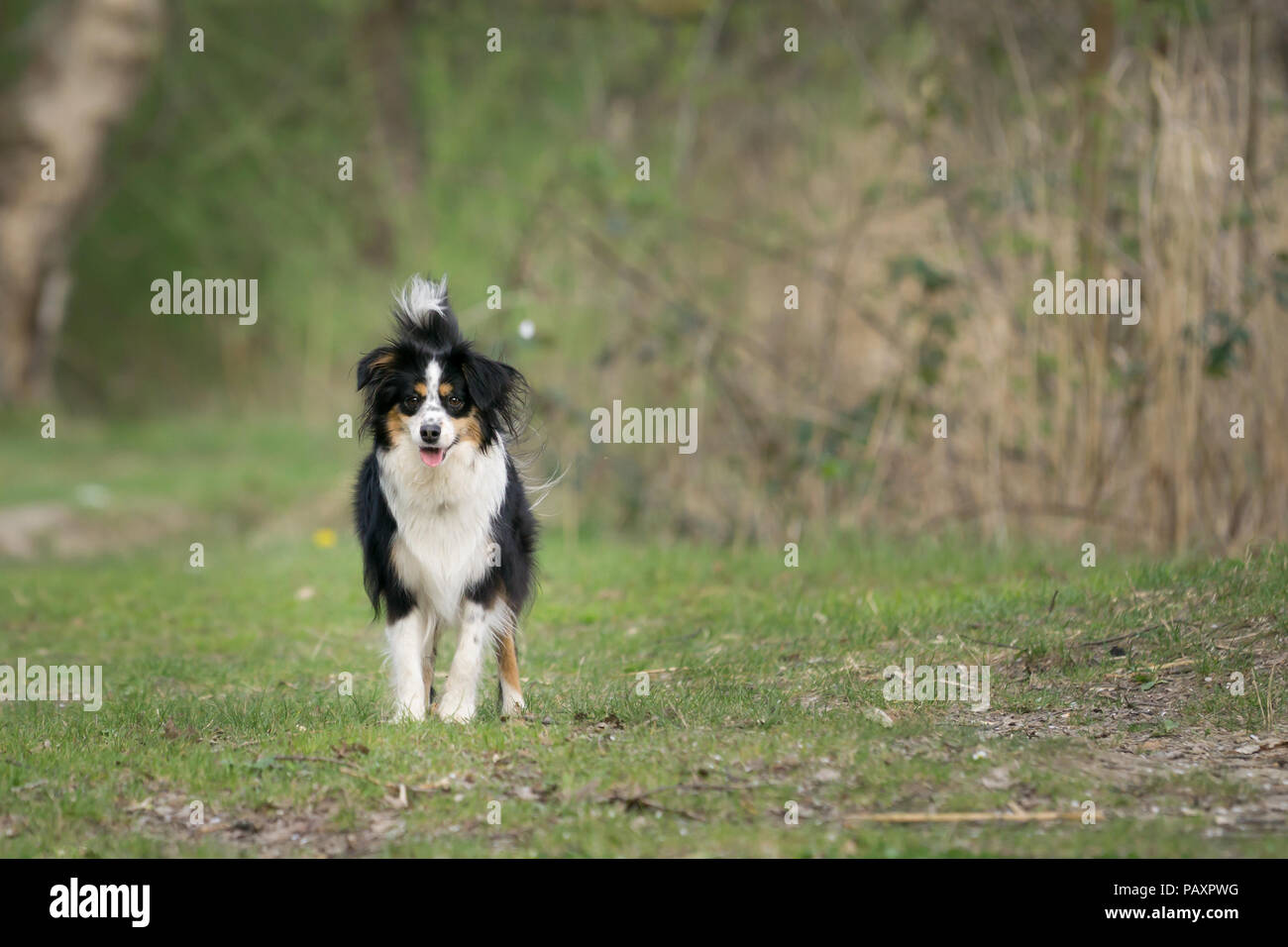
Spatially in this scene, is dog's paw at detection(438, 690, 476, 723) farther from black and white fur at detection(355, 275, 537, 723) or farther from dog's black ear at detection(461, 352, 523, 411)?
dog's black ear at detection(461, 352, 523, 411)

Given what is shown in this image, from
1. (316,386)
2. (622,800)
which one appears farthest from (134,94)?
(622,800)

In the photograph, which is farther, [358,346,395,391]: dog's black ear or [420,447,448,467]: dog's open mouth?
[358,346,395,391]: dog's black ear

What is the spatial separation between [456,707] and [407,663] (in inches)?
11.6

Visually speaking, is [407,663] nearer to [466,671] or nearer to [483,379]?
[466,671]

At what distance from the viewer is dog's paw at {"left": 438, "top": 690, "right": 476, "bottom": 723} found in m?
6.74

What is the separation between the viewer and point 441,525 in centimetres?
689

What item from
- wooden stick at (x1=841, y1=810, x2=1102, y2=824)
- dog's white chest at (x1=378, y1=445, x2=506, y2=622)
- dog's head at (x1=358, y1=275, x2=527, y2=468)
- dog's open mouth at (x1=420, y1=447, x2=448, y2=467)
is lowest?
wooden stick at (x1=841, y1=810, x2=1102, y2=824)

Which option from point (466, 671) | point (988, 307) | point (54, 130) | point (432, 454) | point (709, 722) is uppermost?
point (54, 130)

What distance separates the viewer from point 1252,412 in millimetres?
9906

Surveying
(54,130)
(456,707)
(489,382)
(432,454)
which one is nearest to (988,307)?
(489,382)

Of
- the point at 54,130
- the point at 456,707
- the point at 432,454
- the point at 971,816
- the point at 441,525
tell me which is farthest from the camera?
the point at 54,130

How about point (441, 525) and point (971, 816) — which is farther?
point (441, 525)

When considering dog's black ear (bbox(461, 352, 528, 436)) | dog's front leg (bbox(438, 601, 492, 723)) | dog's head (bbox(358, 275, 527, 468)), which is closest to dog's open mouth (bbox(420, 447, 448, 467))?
dog's head (bbox(358, 275, 527, 468))

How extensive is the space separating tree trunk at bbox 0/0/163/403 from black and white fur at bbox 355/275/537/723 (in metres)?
14.2
